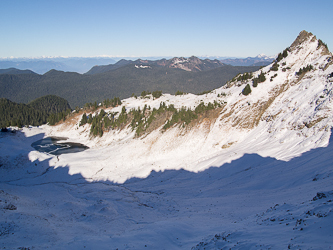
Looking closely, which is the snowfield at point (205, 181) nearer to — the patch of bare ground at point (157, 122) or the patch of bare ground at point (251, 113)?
the patch of bare ground at point (251, 113)

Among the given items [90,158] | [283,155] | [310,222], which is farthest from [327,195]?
[90,158]

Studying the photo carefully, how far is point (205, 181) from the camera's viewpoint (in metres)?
34.8

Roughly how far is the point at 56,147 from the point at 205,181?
185ft

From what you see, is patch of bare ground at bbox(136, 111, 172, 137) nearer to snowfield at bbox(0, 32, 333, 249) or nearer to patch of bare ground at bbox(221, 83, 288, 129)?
snowfield at bbox(0, 32, 333, 249)

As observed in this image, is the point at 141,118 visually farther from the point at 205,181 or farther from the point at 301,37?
the point at 301,37

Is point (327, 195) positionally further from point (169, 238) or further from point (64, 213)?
point (64, 213)

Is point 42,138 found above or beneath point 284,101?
beneath

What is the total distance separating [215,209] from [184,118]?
3425 cm

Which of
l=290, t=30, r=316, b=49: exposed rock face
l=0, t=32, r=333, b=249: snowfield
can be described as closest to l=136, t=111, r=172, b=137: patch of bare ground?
l=0, t=32, r=333, b=249: snowfield

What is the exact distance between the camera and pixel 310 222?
1108 centimetres

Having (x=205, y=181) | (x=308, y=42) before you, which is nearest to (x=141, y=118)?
(x=205, y=181)

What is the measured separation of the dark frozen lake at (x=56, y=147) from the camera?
62.9 metres

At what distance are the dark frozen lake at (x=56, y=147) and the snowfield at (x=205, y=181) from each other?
556cm

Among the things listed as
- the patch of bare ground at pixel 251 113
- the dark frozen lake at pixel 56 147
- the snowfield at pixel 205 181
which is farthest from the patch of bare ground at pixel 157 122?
the dark frozen lake at pixel 56 147
